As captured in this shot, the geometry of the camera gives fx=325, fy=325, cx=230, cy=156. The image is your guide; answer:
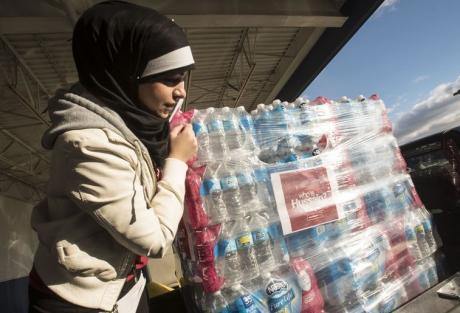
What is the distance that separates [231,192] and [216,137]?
32 cm

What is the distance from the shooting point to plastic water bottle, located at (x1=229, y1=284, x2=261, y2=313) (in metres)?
1.45

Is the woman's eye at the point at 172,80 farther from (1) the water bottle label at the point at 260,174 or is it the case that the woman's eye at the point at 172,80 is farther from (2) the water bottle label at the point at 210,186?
(1) the water bottle label at the point at 260,174

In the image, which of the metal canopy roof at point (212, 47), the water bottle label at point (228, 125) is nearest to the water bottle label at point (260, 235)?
the water bottle label at point (228, 125)

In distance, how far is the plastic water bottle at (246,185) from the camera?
1.69m

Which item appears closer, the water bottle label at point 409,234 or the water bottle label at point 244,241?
the water bottle label at point 244,241

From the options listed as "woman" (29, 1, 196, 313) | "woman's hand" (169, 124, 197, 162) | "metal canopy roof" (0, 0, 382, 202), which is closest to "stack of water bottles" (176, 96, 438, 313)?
"woman's hand" (169, 124, 197, 162)

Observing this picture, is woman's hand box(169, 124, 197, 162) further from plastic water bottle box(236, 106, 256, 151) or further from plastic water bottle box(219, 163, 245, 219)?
plastic water bottle box(236, 106, 256, 151)

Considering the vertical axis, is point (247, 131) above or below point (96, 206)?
above

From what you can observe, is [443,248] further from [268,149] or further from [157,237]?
[157,237]

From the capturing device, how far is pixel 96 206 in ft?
2.59

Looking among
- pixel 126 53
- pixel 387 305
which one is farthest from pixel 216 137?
pixel 387 305

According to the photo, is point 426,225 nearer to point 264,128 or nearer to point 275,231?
point 275,231

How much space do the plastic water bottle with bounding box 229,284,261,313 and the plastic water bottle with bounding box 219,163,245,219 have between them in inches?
14.0

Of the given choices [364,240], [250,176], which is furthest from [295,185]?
[364,240]
